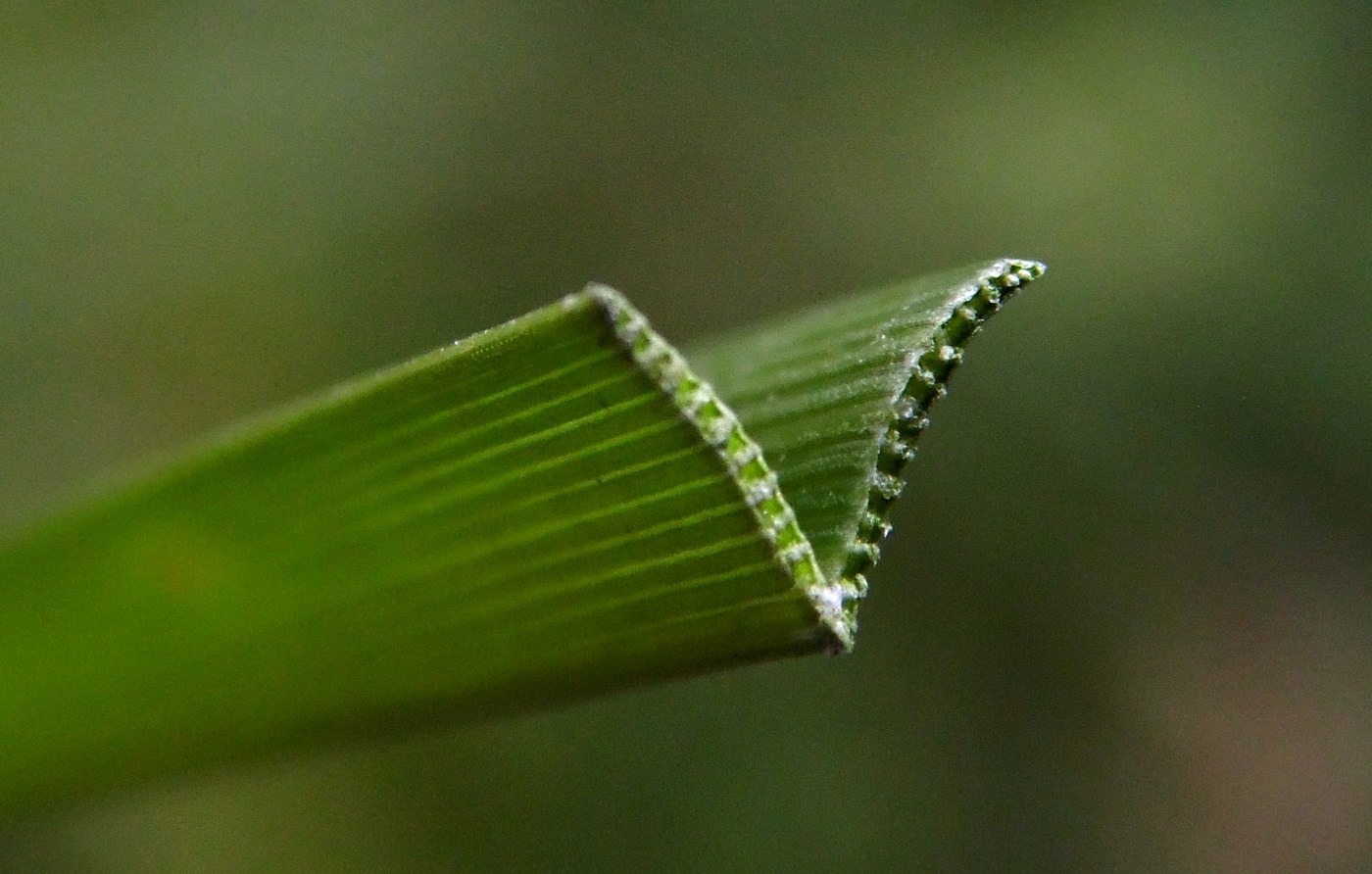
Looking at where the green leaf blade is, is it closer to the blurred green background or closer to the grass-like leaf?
the grass-like leaf

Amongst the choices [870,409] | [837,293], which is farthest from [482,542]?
[837,293]

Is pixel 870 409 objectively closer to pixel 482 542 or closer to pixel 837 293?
pixel 482 542

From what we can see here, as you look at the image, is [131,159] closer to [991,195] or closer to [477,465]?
[991,195]

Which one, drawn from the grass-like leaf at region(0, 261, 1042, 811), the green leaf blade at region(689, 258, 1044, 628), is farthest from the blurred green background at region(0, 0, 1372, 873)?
the green leaf blade at region(689, 258, 1044, 628)

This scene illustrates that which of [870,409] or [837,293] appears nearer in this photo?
[870,409]

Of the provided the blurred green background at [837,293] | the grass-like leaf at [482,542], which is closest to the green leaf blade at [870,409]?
the grass-like leaf at [482,542]
